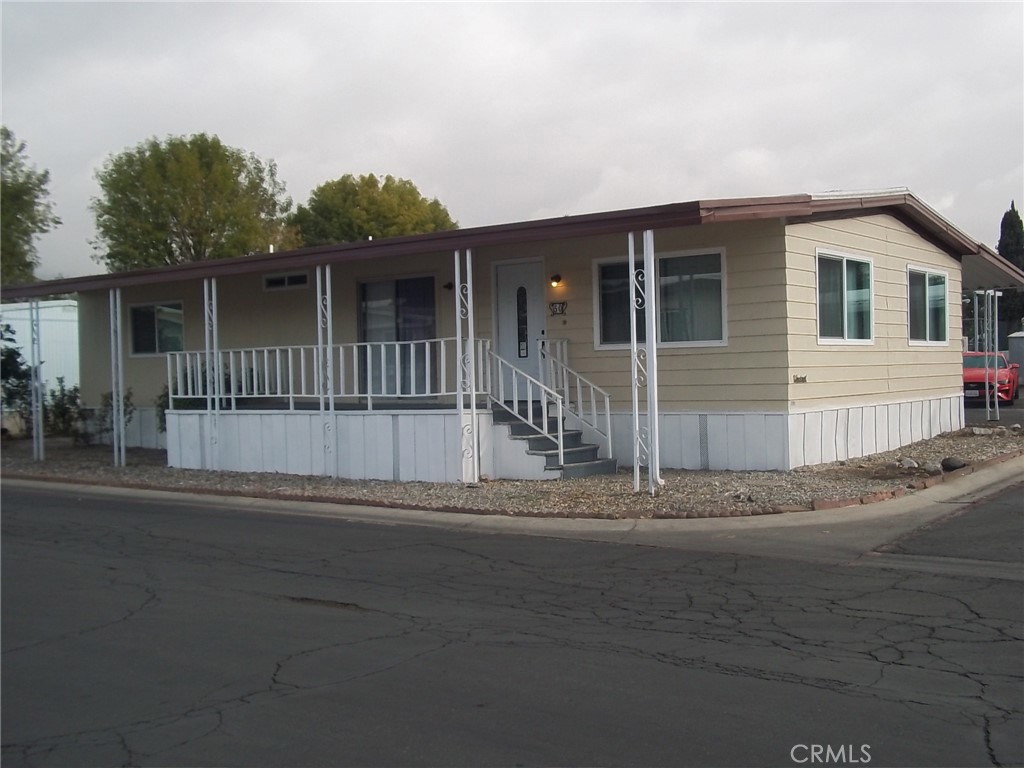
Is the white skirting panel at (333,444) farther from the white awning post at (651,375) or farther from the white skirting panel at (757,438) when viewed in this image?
the white awning post at (651,375)

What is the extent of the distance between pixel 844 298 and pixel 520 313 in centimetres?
503

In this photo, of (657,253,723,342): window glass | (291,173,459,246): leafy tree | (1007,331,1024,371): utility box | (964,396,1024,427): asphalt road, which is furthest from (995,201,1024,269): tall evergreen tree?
(657,253,723,342): window glass

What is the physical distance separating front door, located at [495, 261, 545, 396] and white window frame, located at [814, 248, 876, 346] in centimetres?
413

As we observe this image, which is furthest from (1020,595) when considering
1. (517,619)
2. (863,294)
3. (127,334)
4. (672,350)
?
(127,334)

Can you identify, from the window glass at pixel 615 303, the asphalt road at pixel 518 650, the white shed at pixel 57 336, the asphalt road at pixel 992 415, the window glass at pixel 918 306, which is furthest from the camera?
the white shed at pixel 57 336

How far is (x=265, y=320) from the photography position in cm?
1870

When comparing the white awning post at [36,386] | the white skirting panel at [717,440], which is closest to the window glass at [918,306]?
the white skirting panel at [717,440]

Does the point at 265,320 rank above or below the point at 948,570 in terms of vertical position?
above

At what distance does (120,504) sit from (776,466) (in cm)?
916

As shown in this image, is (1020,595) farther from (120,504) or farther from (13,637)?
(120,504)

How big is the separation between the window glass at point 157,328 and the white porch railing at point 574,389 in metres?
8.82

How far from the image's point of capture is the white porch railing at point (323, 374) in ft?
50.0

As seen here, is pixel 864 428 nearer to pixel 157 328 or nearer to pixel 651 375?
pixel 651 375
